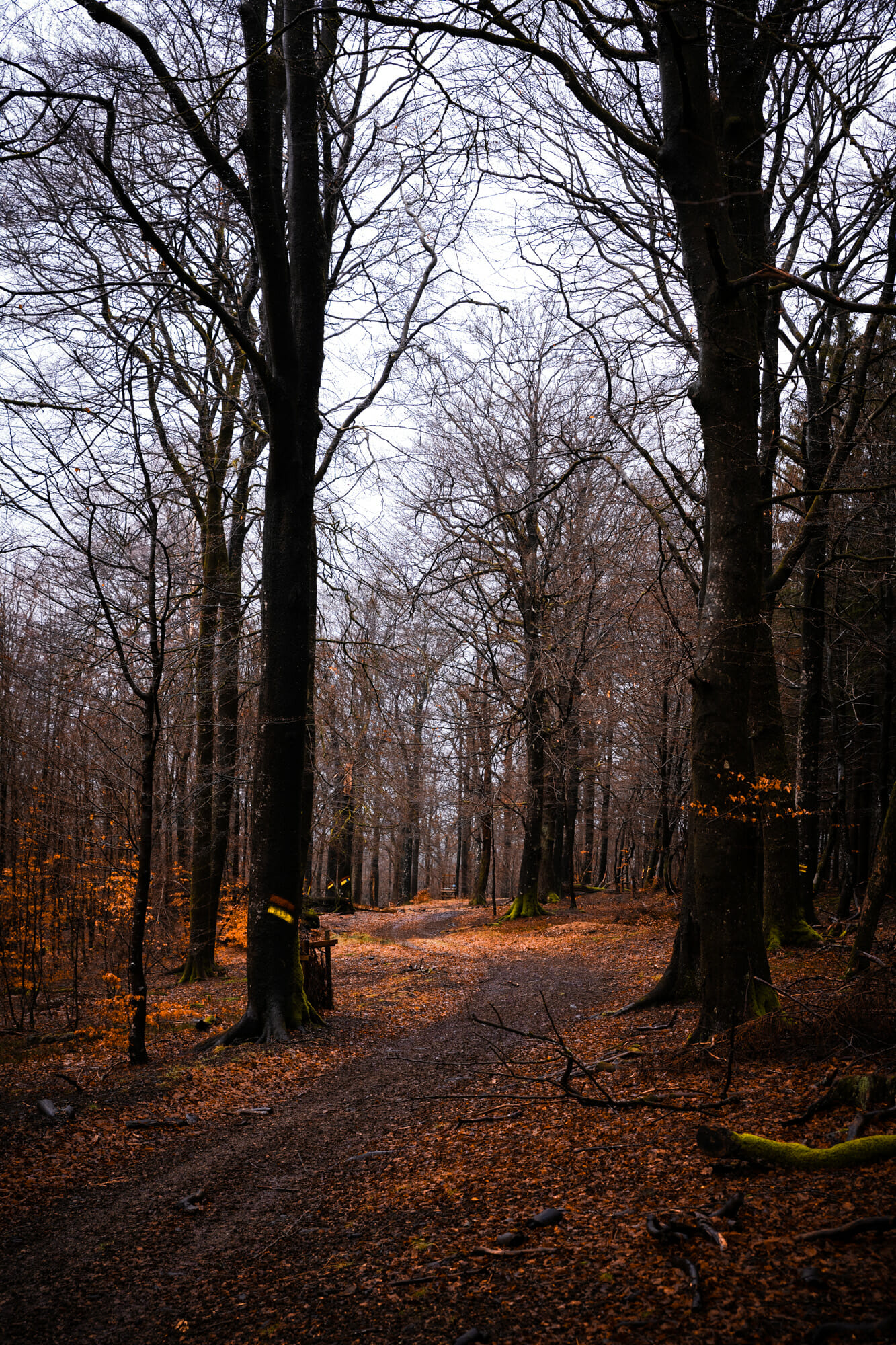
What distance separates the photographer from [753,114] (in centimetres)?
777

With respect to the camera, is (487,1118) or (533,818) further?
(533,818)

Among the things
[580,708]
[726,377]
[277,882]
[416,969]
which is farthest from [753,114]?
[580,708]

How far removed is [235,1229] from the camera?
3947mm

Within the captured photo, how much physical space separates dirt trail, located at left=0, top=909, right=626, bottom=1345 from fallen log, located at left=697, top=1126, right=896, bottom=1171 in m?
1.37

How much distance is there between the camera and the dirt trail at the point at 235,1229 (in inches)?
123

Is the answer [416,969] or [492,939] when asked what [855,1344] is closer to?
[416,969]

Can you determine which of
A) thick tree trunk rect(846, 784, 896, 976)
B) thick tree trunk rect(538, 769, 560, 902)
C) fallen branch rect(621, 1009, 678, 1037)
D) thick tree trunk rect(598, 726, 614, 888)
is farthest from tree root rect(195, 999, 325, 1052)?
thick tree trunk rect(538, 769, 560, 902)

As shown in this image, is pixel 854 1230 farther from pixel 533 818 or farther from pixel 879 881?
pixel 533 818

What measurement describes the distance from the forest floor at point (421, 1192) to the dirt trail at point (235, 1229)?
0.05 feet

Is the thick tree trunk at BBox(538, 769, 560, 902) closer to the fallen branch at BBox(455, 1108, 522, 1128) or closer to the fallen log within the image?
the fallen branch at BBox(455, 1108, 522, 1128)

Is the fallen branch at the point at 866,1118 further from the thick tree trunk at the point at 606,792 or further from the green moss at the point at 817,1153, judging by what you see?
the thick tree trunk at the point at 606,792

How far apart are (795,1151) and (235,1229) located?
9.05 ft

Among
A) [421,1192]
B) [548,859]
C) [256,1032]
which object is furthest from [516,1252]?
[548,859]

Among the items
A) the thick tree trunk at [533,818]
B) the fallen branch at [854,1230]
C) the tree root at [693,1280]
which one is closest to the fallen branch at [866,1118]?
the fallen branch at [854,1230]
